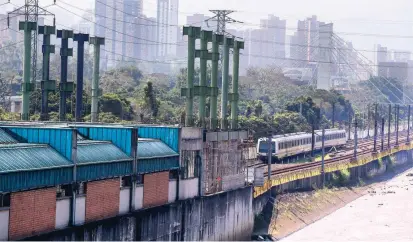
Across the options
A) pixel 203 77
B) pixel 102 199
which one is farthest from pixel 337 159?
pixel 102 199

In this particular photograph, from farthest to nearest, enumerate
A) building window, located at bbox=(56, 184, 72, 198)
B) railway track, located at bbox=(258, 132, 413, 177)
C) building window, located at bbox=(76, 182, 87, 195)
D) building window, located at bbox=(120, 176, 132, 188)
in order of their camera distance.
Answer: railway track, located at bbox=(258, 132, 413, 177) < building window, located at bbox=(120, 176, 132, 188) < building window, located at bbox=(76, 182, 87, 195) < building window, located at bbox=(56, 184, 72, 198)

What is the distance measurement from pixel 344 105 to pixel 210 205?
3624 inches

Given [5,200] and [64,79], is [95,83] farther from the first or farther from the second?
[5,200]

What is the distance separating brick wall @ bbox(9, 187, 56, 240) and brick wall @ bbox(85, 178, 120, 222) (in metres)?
1.91

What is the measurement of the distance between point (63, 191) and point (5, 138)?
8.45 ft

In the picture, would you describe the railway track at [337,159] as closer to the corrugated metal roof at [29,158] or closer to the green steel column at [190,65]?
the green steel column at [190,65]

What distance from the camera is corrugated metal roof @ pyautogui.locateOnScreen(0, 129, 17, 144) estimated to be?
24.8m

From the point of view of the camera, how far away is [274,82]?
137 metres

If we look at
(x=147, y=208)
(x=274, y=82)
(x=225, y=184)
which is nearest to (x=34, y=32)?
(x=225, y=184)

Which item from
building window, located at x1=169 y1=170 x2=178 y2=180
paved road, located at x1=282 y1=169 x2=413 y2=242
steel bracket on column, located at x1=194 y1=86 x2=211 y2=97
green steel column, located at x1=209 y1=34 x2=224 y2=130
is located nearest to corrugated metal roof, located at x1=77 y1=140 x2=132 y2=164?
building window, located at x1=169 y1=170 x2=178 y2=180

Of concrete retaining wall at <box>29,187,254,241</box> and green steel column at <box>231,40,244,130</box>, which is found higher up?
green steel column at <box>231,40,244,130</box>

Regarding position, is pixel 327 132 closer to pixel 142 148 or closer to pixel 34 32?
Answer: pixel 34 32

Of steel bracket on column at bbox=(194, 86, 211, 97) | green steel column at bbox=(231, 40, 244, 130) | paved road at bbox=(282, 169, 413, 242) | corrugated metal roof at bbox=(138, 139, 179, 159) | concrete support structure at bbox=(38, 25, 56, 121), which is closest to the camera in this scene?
corrugated metal roof at bbox=(138, 139, 179, 159)

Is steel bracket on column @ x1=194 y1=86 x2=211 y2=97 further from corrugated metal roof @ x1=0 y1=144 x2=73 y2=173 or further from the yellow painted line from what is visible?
corrugated metal roof @ x1=0 y1=144 x2=73 y2=173
